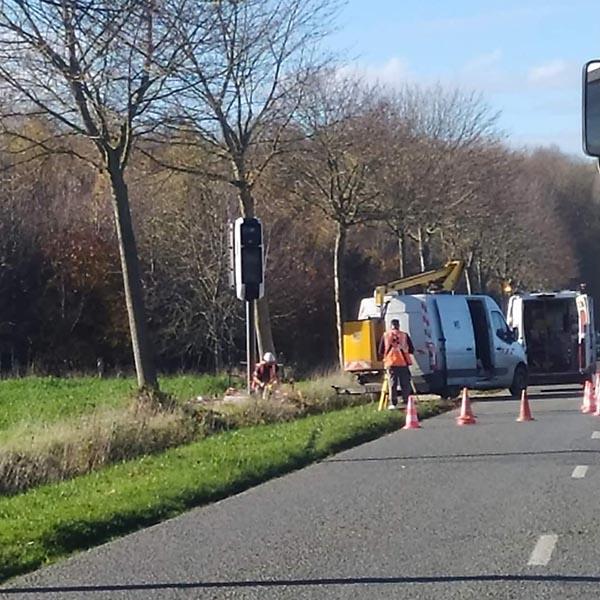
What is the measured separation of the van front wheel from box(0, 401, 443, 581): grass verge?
1147cm

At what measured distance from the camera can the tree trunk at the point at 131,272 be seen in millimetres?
23672

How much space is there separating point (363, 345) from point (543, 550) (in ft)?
68.0

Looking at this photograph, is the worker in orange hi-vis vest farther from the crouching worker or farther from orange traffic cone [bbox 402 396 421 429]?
orange traffic cone [bbox 402 396 421 429]

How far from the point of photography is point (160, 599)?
29.3 feet

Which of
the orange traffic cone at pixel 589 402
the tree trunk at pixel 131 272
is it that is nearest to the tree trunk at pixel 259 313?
the tree trunk at pixel 131 272

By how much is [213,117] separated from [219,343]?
18288mm

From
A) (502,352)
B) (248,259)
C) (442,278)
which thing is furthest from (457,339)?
(248,259)

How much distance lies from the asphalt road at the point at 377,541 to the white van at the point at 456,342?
527 inches

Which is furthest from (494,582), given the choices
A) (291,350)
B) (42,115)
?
(291,350)

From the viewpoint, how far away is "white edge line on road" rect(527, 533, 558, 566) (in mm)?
9844

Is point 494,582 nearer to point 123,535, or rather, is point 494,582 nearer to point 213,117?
point 123,535

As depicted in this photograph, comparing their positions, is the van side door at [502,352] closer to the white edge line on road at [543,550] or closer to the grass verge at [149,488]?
the grass verge at [149,488]

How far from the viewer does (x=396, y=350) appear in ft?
88.9

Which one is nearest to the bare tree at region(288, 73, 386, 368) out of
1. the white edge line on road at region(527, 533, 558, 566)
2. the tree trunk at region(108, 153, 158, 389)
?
the tree trunk at region(108, 153, 158, 389)
